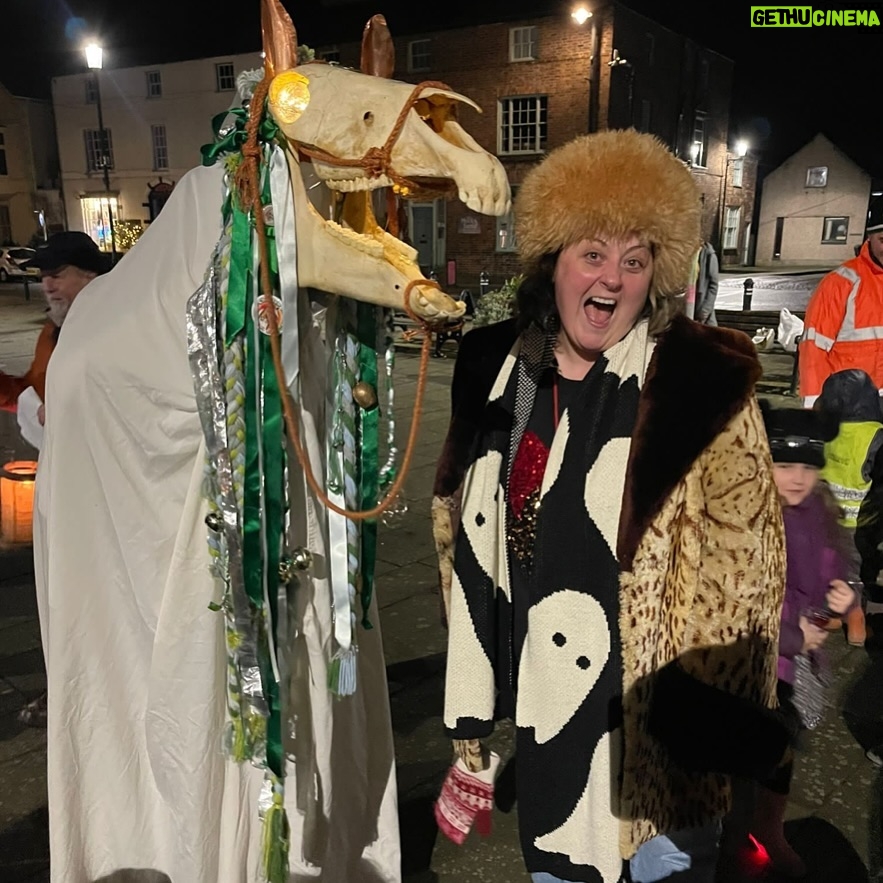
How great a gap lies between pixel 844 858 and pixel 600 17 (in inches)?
910

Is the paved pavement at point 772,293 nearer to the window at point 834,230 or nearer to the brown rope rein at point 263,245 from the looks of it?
the window at point 834,230

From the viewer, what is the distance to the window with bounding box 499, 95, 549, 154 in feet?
73.6

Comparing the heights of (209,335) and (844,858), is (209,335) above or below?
above

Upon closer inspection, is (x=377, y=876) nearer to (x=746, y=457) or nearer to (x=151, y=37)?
(x=746, y=457)

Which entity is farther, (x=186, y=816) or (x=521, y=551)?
(x=521, y=551)

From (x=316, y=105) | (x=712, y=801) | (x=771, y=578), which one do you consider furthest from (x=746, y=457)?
Answer: (x=316, y=105)

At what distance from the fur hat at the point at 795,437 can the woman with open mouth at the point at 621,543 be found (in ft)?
3.57

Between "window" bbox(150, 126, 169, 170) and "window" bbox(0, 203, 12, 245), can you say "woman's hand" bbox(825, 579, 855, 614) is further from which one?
"window" bbox(0, 203, 12, 245)

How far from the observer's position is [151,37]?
31.2 m

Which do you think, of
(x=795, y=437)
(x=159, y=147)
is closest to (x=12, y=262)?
(x=159, y=147)

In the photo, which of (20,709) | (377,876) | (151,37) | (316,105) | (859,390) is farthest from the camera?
(151,37)

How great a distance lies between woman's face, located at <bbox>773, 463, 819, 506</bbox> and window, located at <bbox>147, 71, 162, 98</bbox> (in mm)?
32809

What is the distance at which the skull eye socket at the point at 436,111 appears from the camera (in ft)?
4.72

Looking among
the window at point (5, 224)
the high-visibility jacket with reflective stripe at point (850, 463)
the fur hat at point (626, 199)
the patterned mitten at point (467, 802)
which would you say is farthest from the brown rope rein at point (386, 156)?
the window at point (5, 224)
